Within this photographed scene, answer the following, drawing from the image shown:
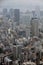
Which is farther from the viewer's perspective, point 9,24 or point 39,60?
point 9,24

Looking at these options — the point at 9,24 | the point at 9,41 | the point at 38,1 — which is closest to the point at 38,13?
the point at 38,1

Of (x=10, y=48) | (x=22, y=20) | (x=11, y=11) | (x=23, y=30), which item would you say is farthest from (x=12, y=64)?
(x=11, y=11)

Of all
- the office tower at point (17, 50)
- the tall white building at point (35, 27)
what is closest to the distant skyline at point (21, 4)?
the tall white building at point (35, 27)

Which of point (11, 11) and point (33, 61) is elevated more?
point (11, 11)

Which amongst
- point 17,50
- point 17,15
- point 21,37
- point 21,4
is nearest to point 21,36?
point 21,37

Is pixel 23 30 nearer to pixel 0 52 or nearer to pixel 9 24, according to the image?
pixel 9 24

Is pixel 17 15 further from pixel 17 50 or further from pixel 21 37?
pixel 17 50

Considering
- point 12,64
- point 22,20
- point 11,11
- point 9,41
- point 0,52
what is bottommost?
point 12,64
